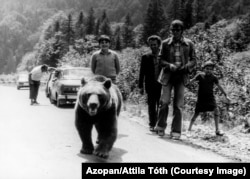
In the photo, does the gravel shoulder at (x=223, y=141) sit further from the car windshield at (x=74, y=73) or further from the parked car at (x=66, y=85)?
the car windshield at (x=74, y=73)

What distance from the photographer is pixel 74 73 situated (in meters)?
16.9

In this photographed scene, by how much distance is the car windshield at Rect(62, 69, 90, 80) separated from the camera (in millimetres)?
16566

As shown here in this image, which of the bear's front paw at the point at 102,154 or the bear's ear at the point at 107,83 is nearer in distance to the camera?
the bear's ear at the point at 107,83

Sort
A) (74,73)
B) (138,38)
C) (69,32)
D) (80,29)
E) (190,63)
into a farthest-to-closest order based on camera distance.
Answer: (80,29) < (138,38) < (69,32) < (74,73) < (190,63)

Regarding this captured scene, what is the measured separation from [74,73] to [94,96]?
11.9m

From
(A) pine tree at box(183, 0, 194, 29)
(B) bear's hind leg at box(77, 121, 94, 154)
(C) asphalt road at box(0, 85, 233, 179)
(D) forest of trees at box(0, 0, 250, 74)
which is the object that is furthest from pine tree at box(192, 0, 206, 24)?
(B) bear's hind leg at box(77, 121, 94, 154)

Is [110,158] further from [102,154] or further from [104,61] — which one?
[104,61]

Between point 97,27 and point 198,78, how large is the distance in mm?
103464

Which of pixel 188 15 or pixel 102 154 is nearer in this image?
pixel 102 154

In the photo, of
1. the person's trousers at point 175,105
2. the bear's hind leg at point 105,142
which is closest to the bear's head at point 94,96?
the bear's hind leg at point 105,142

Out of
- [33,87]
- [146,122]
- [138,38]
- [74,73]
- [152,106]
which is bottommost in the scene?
[146,122]

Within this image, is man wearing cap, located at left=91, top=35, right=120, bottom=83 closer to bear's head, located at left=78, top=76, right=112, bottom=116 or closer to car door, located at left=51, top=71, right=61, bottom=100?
bear's head, located at left=78, top=76, right=112, bottom=116

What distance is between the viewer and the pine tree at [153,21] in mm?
90125

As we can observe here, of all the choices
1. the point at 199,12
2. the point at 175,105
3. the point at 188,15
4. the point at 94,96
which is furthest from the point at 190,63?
the point at 199,12
